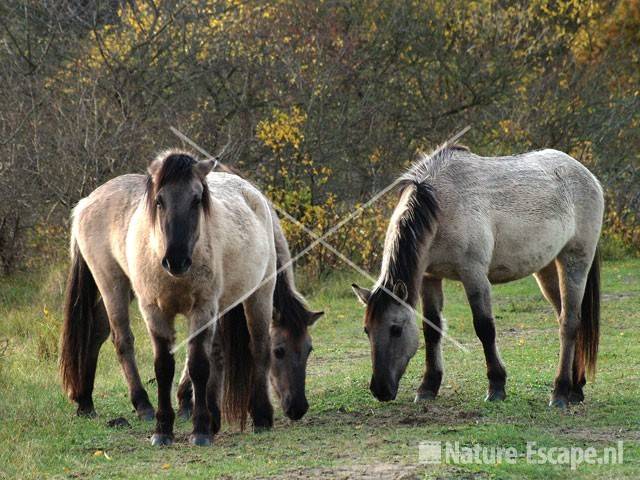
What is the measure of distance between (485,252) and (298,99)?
7970 millimetres

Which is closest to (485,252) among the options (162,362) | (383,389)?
(383,389)

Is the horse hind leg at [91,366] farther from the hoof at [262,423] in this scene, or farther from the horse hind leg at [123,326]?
the hoof at [262,423]

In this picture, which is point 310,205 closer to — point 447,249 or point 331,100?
point 331,100

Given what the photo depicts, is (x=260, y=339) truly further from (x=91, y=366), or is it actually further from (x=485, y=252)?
(x=485, y=252)

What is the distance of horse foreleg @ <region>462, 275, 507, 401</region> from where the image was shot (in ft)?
24.5

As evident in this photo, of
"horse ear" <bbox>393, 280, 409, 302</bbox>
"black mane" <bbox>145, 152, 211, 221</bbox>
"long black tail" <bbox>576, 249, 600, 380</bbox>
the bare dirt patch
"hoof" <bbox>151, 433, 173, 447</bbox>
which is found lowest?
"hoof" <bbox>151, 433, 173, 447</bbox>

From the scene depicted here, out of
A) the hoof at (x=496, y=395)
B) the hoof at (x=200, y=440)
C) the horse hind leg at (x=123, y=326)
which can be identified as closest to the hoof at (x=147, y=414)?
the horse hind leg at (x=123, y=326)

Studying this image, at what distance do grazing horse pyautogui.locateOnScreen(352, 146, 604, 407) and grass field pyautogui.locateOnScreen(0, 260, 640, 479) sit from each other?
0.34 m

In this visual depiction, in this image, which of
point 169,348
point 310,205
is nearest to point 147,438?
point 169,348

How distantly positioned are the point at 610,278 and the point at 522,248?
7.94m

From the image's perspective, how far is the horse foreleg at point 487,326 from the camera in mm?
7457

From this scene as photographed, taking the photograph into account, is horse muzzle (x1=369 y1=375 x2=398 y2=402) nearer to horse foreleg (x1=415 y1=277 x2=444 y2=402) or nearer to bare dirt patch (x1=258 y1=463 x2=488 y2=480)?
horse foreleg (x1=415 y1=277 x2=444 y2=402)

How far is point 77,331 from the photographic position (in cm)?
740

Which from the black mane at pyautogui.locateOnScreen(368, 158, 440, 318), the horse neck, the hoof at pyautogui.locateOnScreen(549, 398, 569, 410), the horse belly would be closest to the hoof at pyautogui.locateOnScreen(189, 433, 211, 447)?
the black mane at pyautogui.locateOnScreen(368, 158, 440, 318)
